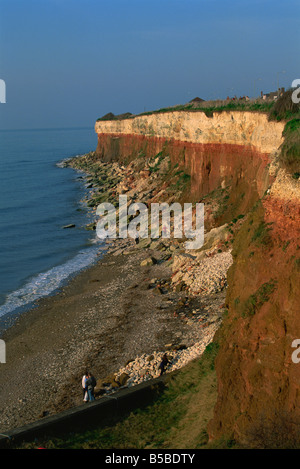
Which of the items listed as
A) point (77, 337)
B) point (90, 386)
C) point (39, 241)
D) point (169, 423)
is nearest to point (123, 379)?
point (90, 386)

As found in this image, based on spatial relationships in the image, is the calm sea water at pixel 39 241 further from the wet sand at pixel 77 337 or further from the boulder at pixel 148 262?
the boulder at pixel 148 262

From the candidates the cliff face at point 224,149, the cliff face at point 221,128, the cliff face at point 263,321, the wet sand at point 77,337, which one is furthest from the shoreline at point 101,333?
the cliff face at point 221,128

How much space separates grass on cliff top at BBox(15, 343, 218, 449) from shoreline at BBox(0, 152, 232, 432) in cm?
148

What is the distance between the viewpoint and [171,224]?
3328 centimetres

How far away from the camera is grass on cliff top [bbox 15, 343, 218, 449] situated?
34.8ft

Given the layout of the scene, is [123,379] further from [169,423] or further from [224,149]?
[224,149]

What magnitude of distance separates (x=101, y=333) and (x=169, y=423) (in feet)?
25.6

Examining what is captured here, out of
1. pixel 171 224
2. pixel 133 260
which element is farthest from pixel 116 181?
pixel 133 260

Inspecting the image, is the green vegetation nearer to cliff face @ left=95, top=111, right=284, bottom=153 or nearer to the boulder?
cliff face @ left=95, top=111, right=284, bottom=153

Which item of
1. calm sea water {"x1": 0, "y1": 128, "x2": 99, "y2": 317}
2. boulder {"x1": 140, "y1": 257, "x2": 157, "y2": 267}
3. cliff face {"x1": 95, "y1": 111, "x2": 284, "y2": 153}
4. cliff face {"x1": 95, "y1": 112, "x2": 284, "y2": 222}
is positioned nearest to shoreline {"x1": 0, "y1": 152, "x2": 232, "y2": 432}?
boulder {"x1": 140, "y1": 257, "x2": 157, "y2": 267}

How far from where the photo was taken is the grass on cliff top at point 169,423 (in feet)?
34.8

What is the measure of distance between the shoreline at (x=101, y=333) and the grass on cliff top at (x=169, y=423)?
1477 millimetres
